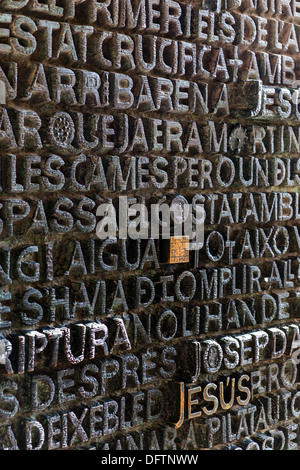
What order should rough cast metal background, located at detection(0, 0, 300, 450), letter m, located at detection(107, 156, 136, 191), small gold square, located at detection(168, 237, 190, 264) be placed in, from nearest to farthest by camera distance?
rough cast metal background, located at detection(0, 0, 300, 450), letter m, located at detection(107, 156, 136, 191), small gold square, located at detection(168, 237, 190, 264)

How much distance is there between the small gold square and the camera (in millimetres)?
2973

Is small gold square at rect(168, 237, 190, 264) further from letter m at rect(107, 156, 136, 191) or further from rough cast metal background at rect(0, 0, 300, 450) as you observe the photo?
letter m at rect(107, 156, 136, 191)

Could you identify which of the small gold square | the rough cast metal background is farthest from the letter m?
the small gold square

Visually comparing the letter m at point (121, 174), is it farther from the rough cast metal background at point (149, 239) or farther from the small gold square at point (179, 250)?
the small gold square at point (179, 250)

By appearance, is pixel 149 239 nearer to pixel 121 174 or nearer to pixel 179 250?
pixel 179 250

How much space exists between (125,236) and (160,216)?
8.9 inches

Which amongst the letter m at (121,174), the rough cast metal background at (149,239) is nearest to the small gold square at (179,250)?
the rough cast metal background at (149,239)

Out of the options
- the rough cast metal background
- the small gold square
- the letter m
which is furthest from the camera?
the small gold square

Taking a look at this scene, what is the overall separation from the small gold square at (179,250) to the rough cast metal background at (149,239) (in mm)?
51

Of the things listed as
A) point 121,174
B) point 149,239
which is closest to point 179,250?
point 149,239

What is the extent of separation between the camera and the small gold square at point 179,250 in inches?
117

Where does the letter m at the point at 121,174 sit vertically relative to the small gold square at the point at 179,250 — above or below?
above

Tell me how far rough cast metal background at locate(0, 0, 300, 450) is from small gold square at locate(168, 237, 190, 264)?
0.17 ft

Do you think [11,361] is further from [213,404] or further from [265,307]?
[265,307]
